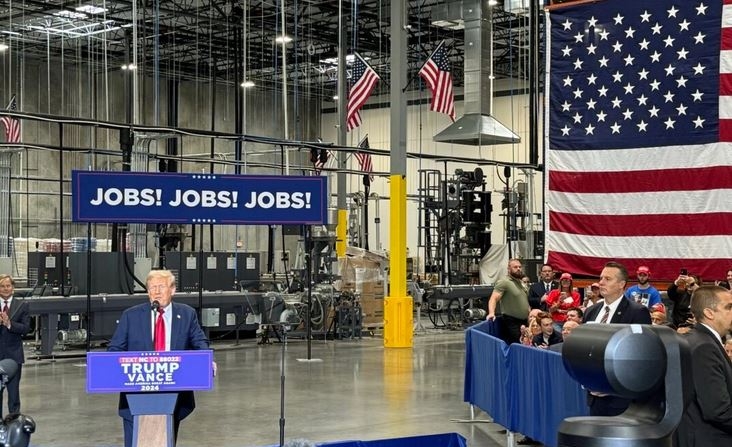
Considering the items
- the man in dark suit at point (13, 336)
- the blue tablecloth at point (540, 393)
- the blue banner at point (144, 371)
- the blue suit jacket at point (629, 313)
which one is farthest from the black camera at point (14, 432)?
the man in dark suit at point (13, 336)

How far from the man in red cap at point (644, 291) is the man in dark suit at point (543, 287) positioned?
1065mm

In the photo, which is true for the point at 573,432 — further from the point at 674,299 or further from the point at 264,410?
the point at 674,299

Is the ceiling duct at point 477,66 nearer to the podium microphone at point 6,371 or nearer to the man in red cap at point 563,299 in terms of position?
the man in red cap at point 563,299

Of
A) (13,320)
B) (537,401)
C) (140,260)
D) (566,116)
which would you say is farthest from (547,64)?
(140,260)

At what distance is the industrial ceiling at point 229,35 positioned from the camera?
32281mm

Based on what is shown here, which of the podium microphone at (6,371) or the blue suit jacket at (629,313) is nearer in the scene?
the podium microphone at (6,371)

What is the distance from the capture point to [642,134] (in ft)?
40.1

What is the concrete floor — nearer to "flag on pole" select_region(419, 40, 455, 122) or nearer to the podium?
the podium

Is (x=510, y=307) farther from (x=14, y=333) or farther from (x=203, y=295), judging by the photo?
(x=203, y=295)

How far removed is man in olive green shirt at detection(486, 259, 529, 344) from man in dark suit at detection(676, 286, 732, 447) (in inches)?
344

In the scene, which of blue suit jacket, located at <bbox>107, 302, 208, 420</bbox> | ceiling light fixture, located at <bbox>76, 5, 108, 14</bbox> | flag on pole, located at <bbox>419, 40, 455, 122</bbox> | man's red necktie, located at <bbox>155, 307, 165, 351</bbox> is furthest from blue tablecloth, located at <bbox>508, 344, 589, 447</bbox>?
ceiling light fixture, located at <bbox>76, 5, 108, 14</bbox>

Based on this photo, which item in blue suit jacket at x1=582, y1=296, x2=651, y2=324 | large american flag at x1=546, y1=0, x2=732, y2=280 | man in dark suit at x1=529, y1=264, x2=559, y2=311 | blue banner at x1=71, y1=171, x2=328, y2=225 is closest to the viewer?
blue suit jacket at x1=582, y1=296, x2=651, y2=324

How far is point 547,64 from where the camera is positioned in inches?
499

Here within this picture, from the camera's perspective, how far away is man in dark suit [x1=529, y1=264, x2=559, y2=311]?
14029mm
